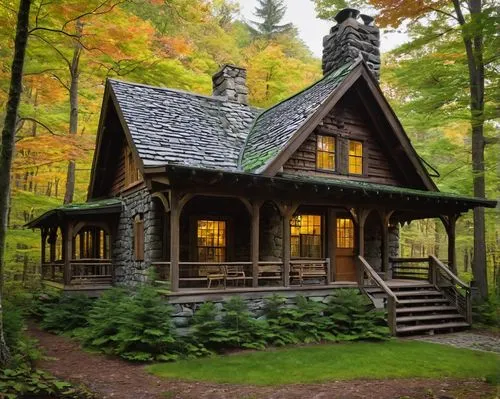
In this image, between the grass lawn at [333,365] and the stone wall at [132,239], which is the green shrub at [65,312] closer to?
the stone wall at [132,239]

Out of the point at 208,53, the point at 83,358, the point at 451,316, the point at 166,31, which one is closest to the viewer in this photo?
the point at 83,358

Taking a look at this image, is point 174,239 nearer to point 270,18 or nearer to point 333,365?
point 333,365

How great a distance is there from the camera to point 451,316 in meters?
13.1

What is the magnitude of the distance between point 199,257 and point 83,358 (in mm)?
4888

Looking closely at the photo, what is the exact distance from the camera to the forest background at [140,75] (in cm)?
1666

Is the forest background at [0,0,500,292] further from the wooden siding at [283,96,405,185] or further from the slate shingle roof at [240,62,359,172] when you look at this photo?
the slate shingle roof at [240,62,359,172]

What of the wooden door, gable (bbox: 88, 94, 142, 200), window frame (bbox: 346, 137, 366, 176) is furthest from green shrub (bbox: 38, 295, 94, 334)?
window frame (bbox: 346, 137, 366, 176)

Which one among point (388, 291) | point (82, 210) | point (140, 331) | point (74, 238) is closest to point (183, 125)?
point (82, 210)

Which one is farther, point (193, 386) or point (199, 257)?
point (199, 257)

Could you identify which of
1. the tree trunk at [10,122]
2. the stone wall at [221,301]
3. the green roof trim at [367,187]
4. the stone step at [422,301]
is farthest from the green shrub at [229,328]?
the stone step at [422,301]

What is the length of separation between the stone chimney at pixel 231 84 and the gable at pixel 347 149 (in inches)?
164

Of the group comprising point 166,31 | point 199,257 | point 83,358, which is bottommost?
point 83,358

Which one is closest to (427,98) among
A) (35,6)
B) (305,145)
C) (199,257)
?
(305,145)

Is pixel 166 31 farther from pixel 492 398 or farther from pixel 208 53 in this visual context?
pixel 492 398
